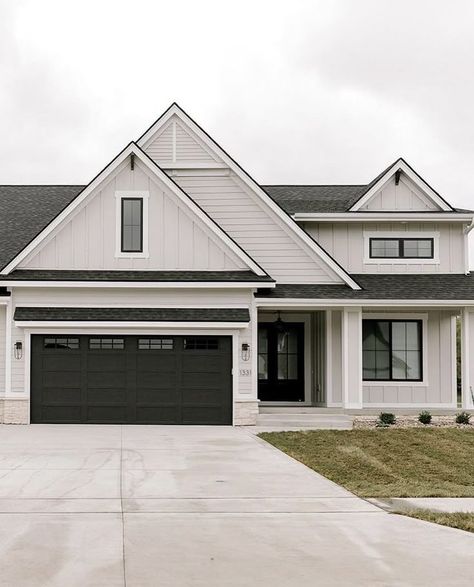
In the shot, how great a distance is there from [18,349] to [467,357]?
38.2 ft

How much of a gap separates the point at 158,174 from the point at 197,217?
1449mm

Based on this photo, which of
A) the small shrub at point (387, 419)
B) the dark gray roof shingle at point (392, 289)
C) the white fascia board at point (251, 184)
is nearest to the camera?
the small shrub at point (387, 419)

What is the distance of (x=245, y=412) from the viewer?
20.9 m

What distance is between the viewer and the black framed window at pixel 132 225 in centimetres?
Result: 2119

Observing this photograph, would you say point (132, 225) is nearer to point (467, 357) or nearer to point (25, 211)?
point (25, 211)

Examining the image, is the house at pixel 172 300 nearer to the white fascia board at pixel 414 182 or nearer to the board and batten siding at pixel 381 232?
the board and batten siding at pixel 381 232

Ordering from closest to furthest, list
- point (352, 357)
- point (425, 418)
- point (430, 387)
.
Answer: point (425, 418) < point (352, 357) < point (430, 387)

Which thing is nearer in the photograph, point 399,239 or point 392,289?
point 392,289

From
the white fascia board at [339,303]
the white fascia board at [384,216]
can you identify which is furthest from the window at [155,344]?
the white fascia board at [384,216]

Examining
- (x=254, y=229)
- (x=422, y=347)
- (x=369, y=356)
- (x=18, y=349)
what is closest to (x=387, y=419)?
(x=369, y=356)

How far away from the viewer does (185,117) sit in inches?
926

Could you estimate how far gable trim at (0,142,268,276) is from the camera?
20.8m

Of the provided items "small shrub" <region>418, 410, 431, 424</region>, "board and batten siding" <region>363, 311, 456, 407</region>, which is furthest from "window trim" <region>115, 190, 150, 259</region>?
"small shrub" <region>418, 410, 431, 424</region>

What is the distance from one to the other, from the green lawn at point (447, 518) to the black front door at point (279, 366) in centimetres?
1422
